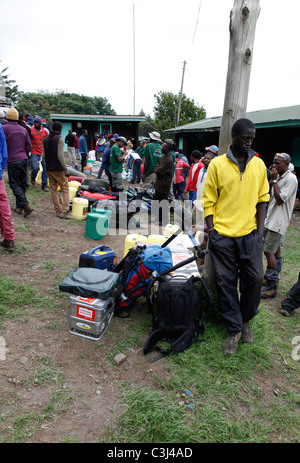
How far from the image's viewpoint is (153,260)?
11.1ft

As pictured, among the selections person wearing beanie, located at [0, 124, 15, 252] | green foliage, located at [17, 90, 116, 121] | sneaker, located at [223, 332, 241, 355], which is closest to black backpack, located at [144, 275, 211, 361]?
sneaker, located at [223, 332, 241, 355]

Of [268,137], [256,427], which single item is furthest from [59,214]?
[268,137]

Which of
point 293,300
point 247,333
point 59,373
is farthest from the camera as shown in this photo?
point 293,300

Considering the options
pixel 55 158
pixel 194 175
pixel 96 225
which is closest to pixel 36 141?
pixel 55 158

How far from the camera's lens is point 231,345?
306 centimetres

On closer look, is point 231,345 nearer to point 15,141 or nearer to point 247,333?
point 247,333

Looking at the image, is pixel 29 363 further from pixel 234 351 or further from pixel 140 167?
pixel 140 167

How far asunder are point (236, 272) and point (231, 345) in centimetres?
73

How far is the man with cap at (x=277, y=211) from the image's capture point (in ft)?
14.6

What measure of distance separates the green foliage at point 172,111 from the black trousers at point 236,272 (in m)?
39.4

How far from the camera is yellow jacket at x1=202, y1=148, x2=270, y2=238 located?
9.54ft

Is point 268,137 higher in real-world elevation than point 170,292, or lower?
higher

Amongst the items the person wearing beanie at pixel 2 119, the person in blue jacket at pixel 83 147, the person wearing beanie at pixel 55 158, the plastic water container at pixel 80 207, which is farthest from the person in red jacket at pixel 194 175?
the person in blue jacket at pixel 83 147
